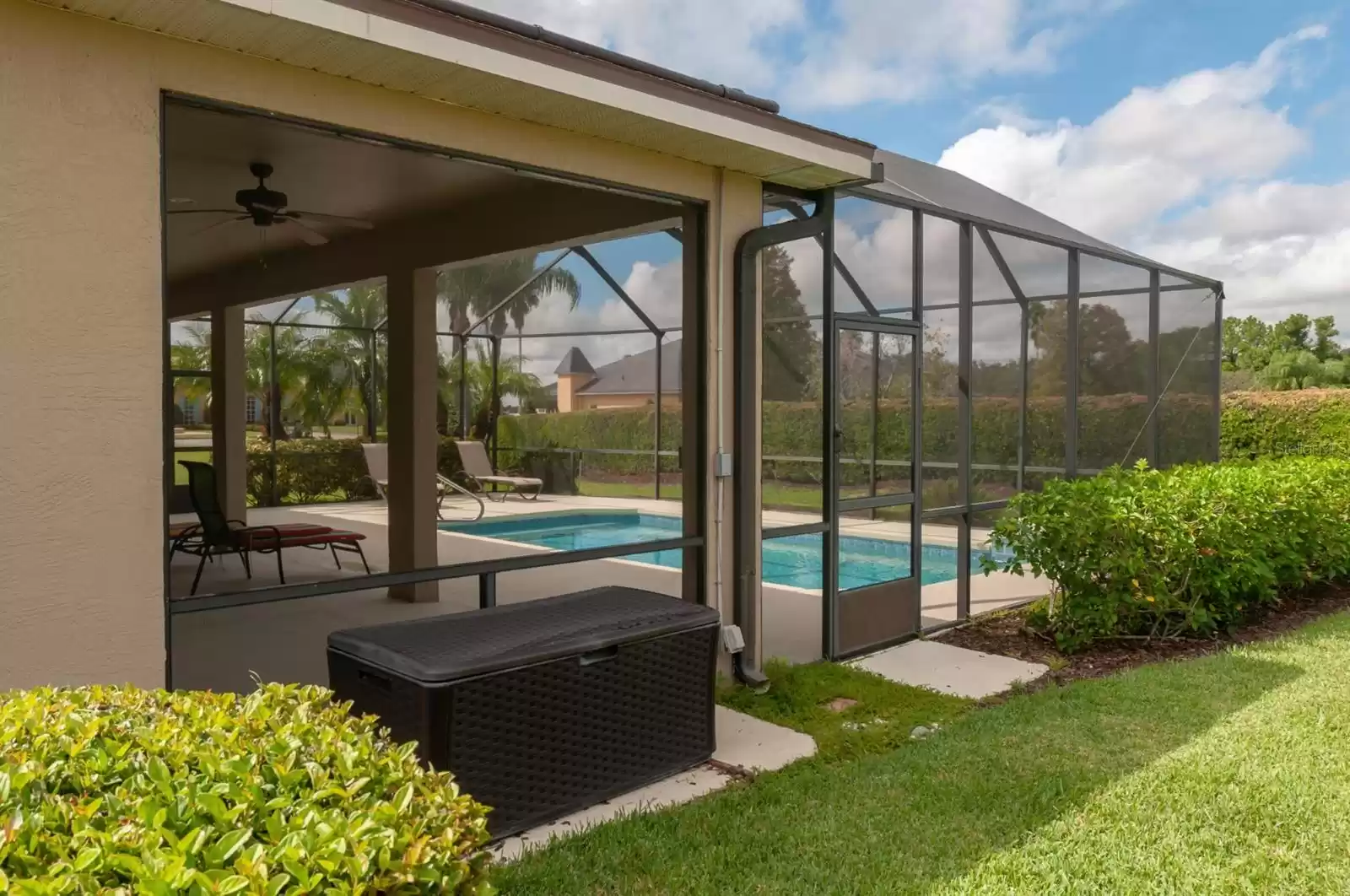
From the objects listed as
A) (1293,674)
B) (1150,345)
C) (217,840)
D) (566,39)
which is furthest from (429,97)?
(1150,345)

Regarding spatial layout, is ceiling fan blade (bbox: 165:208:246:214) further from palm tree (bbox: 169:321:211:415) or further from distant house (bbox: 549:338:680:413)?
distant house (bbox: 549:338:680:413)

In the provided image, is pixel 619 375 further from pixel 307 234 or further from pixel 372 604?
pixel 372 604

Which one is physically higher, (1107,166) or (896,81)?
(1107,166)

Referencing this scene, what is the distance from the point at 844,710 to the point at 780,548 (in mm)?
1247

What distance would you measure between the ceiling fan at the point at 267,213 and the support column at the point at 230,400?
1.19 metres

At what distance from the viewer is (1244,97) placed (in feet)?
88.2

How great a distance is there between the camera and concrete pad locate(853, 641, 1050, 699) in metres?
5.25

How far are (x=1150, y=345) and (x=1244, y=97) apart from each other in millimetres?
23197

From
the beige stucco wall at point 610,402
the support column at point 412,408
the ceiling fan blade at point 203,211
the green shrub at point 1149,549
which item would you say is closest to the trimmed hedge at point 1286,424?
the green shrub at point 1149,549

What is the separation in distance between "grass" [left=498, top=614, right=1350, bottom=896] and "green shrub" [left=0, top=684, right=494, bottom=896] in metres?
1.26

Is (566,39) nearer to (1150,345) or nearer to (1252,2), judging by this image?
(1150,345)

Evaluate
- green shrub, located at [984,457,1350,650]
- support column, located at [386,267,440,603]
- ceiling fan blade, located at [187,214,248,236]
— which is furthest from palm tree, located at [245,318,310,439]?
green shrub, located at [984,457,1350,650]

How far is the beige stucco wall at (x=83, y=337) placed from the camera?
9.50 ft

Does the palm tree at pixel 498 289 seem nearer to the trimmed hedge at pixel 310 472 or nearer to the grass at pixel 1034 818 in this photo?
the trimmed hedge at pixel 310 472
